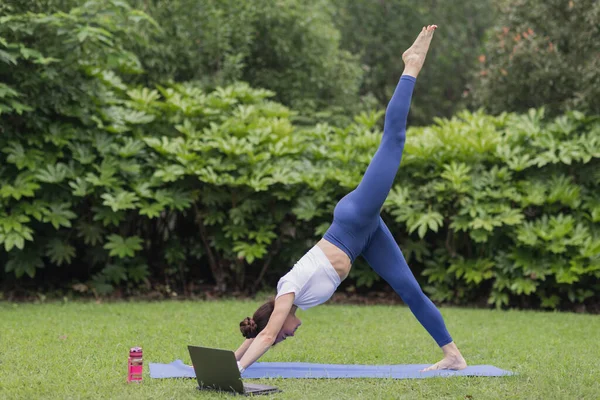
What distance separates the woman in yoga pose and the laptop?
0.45ft

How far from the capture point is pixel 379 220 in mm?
4977

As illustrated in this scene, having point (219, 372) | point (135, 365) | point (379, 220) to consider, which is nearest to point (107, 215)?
point (135, 365)

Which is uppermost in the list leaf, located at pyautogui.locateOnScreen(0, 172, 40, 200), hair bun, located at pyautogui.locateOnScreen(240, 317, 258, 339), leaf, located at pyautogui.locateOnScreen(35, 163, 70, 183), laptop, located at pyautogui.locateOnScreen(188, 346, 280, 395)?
hair bun, located at pyautogui.locateOnScreen(240, 317, 258, 339)

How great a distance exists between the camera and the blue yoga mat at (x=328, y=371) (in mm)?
4762

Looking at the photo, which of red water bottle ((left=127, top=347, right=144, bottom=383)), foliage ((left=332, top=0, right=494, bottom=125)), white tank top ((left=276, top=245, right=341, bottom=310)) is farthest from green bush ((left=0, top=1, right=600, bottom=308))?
foliage ((left=332, top=0, right=494, bottom=125))

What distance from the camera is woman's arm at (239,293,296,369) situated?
14.2 feet

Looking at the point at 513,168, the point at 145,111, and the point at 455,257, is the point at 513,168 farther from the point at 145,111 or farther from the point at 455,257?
the point at 145,111

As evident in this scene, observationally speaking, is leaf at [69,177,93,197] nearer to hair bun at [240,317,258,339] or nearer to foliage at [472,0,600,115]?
hair bun at [240,317,258,339]

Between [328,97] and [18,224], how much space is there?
19.8 feet

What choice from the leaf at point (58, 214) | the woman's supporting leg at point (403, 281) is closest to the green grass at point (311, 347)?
the woman's supporting leg at point (403, 281)

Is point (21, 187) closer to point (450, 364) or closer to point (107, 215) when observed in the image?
point (107, 215)

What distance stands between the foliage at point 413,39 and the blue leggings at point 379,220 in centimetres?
1342

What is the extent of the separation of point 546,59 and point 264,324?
7.30m

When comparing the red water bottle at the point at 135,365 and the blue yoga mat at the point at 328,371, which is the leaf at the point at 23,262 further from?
the red water bottle at the point at 135,365
